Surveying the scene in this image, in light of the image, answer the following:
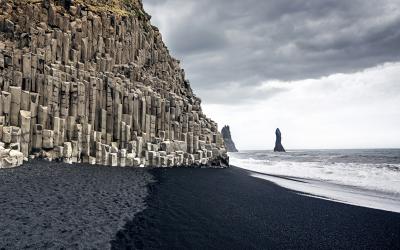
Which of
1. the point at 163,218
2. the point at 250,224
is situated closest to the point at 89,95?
the point at 163,218

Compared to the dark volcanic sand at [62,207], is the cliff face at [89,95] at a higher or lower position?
higher

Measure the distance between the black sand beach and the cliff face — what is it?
6.75 meters

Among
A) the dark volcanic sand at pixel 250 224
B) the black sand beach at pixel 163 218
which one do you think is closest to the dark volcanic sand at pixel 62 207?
the black sand beach at pixel 163 218

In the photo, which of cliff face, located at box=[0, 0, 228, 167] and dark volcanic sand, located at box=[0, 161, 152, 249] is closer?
dark volcanic sand, located at box=[0, 161, 152, 249]

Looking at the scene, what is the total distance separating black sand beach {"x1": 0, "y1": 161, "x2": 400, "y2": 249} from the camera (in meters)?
11.0

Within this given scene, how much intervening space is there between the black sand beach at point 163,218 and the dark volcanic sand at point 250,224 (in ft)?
0.14

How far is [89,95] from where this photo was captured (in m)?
31.1

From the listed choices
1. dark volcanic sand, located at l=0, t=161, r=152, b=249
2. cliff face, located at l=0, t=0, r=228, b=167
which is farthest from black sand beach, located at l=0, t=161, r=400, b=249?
cliff face, located at l=0, t=0, r=228, b=167

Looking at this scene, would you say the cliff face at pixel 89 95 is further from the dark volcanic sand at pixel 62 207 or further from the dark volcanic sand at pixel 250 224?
the dark volcanic sand at pixel 250 224

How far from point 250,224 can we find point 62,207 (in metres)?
9.39

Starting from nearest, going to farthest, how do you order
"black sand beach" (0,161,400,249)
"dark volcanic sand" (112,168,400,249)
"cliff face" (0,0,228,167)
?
"black sand beach" (0,161,400,249)
"dark volcanic sand" (112,168,400,249)
"cliff face" (0,0,228,167)

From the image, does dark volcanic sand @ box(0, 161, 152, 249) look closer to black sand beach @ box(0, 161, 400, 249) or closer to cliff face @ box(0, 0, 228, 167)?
black sand beach @ box(0, 161, 400, 249)

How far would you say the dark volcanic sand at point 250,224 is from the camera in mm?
11695

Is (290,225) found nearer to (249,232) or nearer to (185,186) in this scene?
(249,232)
